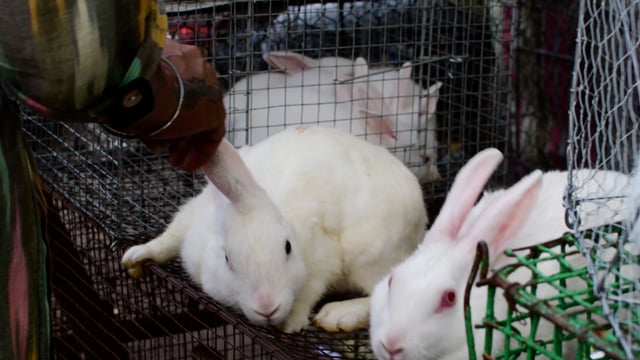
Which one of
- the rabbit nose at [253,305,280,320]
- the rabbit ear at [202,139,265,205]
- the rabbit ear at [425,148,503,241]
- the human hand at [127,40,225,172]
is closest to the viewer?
the human hand at [127,40,225,172]

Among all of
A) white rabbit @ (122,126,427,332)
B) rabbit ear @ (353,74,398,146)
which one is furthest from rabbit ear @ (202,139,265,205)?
rabbit ear @ (353,74,398,146)

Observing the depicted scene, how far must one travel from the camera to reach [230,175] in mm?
1644

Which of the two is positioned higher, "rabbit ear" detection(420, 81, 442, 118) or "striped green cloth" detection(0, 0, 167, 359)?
"striped green cloth" detection(0, 0, 167, 359)

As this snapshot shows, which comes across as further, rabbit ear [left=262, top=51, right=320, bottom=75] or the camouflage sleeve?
rabbit ear [left=262, top=51, right=320, bottom=75]

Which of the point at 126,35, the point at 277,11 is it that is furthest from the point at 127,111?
the point at 277,11

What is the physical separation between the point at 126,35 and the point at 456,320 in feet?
2.67

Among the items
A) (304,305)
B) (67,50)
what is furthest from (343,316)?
(67,50)

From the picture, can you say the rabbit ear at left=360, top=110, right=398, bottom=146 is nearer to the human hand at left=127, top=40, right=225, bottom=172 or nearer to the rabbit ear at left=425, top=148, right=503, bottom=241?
the rabbit ear at left=425, top=148, right=503, bottom=241

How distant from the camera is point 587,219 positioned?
4.93ft

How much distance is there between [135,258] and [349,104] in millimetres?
1014

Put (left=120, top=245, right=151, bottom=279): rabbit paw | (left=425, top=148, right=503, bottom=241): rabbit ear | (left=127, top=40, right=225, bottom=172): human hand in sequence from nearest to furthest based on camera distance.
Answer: (left=127, top=40, right=225, bottom=172): human hand
(left=425, top=148, right=503, bottom=241): rabbit ear
(left=120, top=245, right=151, bottom=279): rabbit paw

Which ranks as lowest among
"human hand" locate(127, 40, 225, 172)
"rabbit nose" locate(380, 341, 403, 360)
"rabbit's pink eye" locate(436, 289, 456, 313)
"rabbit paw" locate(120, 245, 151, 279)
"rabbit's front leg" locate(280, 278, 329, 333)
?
"rabbit's front leg" locate(280, 278, 329, 333)

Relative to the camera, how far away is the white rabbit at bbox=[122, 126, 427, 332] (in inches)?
75.0

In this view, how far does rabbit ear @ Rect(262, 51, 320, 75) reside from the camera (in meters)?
2.89
